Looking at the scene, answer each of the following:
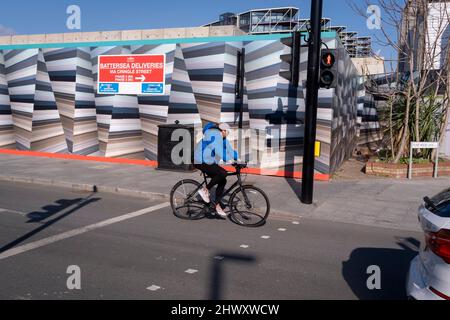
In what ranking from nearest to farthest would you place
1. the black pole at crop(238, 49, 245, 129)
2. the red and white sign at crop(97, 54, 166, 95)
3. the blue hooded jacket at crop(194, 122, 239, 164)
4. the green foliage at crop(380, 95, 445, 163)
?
the blue hooded jacket at crop(194, 122, 239, 164) < the black pole at crop(238, 49, 245, 129) < the green foliage at crop(380, 95, 445, 163) < the red and white sign at crop(97, 54, 166, 95)

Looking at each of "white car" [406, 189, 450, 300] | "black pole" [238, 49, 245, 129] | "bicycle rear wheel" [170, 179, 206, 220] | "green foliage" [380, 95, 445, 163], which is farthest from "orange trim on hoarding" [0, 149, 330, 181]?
"white car" [406, 189, 450, 300]

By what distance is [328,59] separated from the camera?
8.67 metres

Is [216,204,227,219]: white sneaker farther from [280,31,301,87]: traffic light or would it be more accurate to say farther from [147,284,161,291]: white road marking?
[147,284,161,291]: white road marking

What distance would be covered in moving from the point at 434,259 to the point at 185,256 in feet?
11.0

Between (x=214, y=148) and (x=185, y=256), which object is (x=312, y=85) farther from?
(x=185, y=256)

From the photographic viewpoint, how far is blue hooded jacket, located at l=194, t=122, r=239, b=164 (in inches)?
291

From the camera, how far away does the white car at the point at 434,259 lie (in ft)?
10.7

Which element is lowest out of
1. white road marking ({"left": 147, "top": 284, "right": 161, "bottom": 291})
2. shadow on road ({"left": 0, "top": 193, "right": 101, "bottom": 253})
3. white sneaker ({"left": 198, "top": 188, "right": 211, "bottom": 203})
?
shadow on road ({"left": 0, "top": 193, "right": 101, "bottom": 253})

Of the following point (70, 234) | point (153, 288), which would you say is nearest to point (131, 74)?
point (70, 234)

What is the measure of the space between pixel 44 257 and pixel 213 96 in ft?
27.1

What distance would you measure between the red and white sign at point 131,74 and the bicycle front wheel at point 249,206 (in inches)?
282

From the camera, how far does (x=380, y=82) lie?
1928 cm

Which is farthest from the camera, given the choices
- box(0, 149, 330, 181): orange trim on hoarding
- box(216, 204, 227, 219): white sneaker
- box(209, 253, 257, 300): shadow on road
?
box(0, 149, 330, 181): orange trim on hoarding
